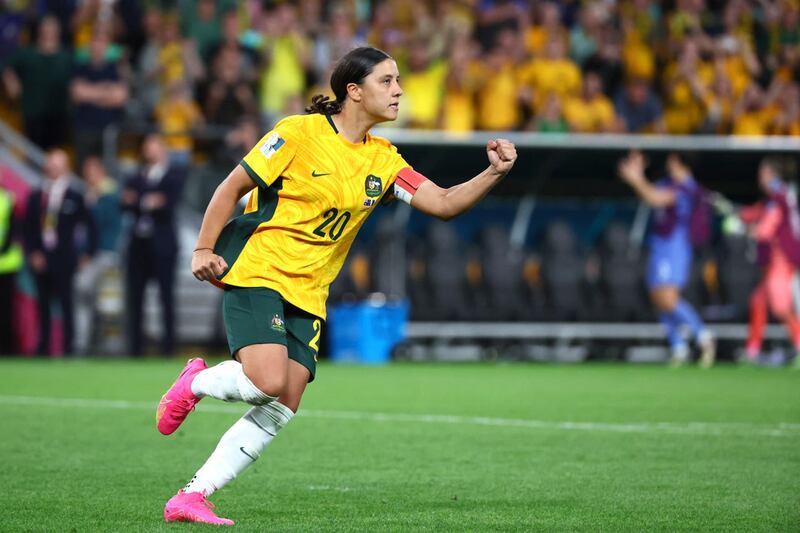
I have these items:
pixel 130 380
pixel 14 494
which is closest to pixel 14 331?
pixel 130 380

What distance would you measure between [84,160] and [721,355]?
9826 millimetres

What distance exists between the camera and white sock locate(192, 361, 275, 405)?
590cm

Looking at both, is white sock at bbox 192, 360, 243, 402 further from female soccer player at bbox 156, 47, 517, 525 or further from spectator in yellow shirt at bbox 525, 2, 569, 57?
spectator in yellow shirt at bbox 525, 2, 569, 57

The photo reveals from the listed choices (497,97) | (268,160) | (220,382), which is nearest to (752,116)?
(497,97)

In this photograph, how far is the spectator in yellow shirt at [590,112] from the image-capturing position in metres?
20.7

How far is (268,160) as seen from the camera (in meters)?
6.09

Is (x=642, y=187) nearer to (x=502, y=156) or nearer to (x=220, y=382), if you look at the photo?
(x=502, y=156)

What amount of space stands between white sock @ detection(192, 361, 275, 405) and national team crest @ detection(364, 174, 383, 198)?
96cm

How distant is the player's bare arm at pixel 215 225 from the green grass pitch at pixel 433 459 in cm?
105

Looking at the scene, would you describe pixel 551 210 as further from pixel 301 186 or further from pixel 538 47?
pixel 301 186

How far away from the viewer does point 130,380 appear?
14586 millimetres

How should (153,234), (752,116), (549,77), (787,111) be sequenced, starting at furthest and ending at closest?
(752,116) < (787,111) < (549,77) < (153,234)

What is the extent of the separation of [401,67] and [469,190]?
14.5m

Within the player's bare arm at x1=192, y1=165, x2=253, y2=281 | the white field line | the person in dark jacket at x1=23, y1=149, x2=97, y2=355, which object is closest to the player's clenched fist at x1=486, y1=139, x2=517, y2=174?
the player's bare arm at x1=192, y1=165, x2=253, y2=281
